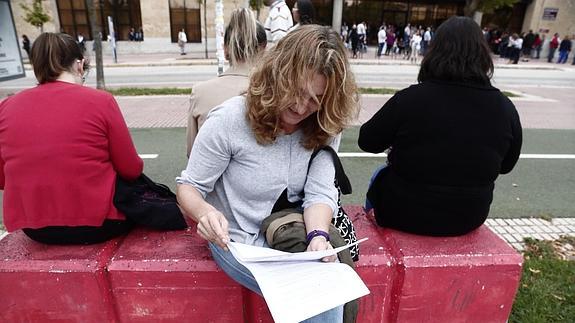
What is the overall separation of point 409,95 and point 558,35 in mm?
30667

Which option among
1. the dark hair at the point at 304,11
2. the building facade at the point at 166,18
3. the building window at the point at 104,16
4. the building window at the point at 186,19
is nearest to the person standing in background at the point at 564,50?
the building facade at the point at 166,18

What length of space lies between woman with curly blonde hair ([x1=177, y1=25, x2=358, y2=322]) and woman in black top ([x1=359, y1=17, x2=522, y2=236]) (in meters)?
0.47

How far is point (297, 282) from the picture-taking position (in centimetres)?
148

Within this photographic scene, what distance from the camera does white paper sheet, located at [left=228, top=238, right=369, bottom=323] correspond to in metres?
1.41

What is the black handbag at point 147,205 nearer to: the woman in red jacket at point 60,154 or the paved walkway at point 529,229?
the woman in red jacket at point 60,154

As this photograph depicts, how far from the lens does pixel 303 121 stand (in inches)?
70.4

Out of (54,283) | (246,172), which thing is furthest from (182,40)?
(246,172)

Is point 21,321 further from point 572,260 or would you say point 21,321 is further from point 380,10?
point 380,10

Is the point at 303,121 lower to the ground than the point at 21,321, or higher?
higher

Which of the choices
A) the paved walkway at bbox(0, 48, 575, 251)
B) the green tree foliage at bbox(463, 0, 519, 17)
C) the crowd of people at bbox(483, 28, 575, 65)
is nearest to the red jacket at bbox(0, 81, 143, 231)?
the paved walkway at bbox(0, 48, 575, 251)

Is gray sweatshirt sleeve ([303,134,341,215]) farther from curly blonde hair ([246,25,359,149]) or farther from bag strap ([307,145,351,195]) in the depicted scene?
curly blonde hair ([246,25,359,149])

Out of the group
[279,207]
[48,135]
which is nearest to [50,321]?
[48,135]

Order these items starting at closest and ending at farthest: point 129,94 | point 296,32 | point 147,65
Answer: point 296,32
point 129,94
point 147,65

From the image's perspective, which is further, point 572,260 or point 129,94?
point 129,94
